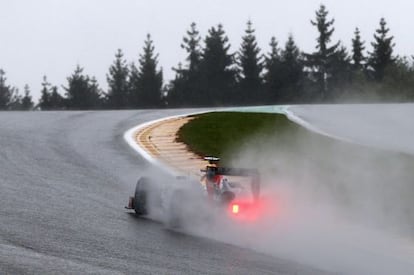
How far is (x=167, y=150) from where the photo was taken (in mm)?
17938

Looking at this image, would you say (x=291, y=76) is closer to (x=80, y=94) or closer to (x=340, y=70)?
(x=340, y=70)

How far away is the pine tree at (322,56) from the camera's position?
88875 millimetres

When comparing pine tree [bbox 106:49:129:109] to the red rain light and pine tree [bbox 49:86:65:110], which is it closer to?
pine tree [bbox 49:86:65:110]

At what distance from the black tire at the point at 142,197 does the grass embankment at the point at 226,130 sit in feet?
14.7

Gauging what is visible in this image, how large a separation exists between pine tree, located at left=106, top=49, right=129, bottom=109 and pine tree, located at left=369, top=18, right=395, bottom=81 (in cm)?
2967

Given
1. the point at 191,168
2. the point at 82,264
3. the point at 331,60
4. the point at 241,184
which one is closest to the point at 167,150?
the point at 191,168

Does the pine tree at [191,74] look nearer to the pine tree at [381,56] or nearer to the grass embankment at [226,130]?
the pine tree at [381,56]

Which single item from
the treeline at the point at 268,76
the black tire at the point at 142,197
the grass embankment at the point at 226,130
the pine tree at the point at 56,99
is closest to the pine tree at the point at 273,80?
the treeline at the point at 268,76

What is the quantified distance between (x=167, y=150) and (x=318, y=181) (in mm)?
4744

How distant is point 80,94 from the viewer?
100 metres

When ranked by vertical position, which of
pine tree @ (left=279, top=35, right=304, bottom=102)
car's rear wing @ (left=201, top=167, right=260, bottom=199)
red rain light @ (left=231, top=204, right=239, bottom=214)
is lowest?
red rain light @ (left=231, top=204, right=239, bottom=214)

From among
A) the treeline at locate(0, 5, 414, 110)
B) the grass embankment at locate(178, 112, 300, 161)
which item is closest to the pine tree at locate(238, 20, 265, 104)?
the treeline at locate(0, 5, 414, 110)

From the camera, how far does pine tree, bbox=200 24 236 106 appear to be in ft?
273

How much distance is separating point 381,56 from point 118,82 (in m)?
36.6
